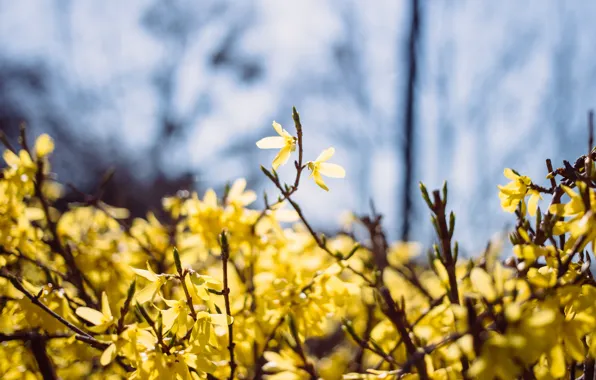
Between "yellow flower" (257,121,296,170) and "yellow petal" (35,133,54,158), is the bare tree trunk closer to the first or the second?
"yellow petal" (35,133,54,158)

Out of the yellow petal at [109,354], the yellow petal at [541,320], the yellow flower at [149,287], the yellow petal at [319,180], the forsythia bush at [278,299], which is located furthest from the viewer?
the yellow petal at [319,180]

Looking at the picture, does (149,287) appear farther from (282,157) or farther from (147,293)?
(282,157)

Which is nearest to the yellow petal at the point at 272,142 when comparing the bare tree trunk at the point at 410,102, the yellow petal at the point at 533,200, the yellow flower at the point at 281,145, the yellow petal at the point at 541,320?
the yellow flower at the point at 281,145

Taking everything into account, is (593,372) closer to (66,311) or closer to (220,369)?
(220,369)

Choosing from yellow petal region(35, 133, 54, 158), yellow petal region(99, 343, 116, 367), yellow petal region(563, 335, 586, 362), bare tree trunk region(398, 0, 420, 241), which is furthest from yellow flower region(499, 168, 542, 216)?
bare tree trunk region(398, 0, 420, 241)

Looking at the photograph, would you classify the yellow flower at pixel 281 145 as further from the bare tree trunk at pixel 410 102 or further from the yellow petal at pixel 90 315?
the bare tree trunk at pixel 410 102

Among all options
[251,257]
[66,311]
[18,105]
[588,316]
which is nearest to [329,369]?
[251,257]
